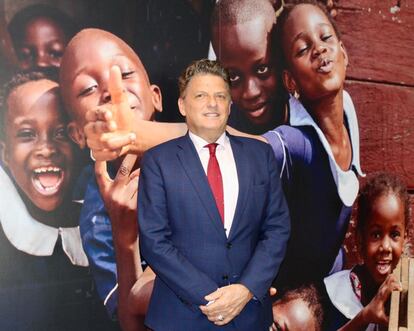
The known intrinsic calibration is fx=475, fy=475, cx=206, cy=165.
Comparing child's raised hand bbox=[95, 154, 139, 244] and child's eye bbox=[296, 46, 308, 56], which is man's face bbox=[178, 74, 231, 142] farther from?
child's eye bbox=[296, 46, 308, 56]

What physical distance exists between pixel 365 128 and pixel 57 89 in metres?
1.29

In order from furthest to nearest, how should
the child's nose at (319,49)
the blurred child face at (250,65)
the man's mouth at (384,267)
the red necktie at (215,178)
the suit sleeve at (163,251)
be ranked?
the man's mouth at (384,267) < the child's nose at (319,49) < the blurred child face at (250,65) < the red necktie at (215,178) < the suit sleeve at (163,251)

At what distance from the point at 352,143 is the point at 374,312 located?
730mm

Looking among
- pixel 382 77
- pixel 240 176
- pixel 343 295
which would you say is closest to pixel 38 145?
pixel 240 176

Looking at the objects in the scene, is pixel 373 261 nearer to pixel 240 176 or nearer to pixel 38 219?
pixel 240 176

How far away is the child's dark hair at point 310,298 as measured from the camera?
6.40ft

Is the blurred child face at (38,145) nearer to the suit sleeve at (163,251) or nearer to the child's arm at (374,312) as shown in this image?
the suit sleeve at (163,251)

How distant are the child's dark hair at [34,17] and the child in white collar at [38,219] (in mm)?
145

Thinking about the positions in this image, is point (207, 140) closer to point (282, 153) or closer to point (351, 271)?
point (282, 153)

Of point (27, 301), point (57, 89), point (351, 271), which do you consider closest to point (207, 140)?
point (57, 89)

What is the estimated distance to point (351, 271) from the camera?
2064mm

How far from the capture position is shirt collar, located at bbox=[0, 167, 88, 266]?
5.39 ft

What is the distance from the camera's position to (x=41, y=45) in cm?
166

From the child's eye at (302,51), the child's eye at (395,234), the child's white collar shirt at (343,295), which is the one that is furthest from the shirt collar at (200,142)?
the child's eye at (395,234)
